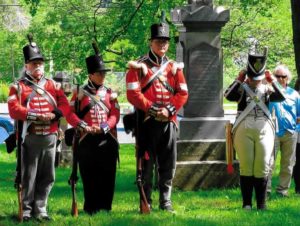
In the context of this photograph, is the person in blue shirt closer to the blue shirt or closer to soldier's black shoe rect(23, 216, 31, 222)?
the blue shirt

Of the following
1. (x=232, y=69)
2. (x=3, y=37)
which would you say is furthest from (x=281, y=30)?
(x=3, y=37)

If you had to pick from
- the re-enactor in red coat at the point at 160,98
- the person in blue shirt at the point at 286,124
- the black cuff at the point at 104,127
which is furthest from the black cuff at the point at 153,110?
the person in blue shirt at the point at 286,124

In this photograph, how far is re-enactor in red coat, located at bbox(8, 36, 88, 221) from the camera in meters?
9.17

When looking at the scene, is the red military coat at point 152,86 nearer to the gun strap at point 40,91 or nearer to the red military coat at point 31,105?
the red military coat at point 31,105

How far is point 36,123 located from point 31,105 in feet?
0.71

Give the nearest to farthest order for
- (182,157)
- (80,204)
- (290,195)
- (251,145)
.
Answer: (251,145), (80,204), (290,195), (182,157)

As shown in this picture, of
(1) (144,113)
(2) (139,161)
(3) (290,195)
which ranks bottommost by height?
(3) (290,195)

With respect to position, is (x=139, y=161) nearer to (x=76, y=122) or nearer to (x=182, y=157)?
(x=76, y=122)

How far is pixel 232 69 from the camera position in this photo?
38.1 metres

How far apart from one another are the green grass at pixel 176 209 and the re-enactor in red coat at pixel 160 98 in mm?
676

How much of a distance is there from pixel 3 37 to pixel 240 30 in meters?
17.6

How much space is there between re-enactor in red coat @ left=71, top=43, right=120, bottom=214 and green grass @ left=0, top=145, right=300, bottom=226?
Result: 0.44 meters

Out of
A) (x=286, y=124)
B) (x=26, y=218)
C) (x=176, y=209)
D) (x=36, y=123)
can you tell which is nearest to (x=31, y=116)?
(x=36, y=123)

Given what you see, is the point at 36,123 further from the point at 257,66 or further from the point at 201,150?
the point at 201,150
